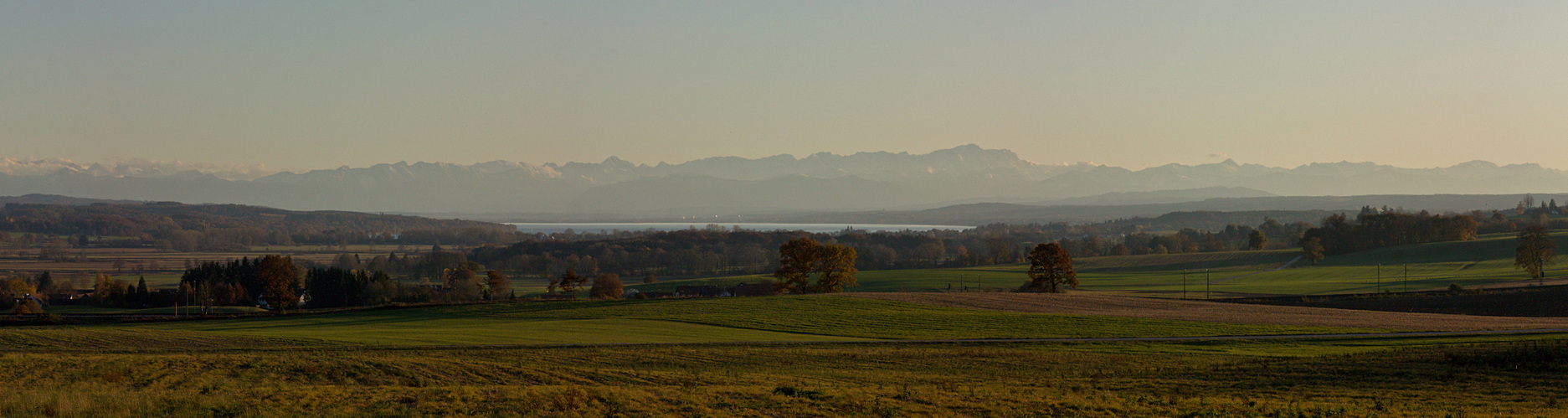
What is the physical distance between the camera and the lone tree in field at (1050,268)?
280ft

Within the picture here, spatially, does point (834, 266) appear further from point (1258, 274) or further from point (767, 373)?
point (1258, 274)

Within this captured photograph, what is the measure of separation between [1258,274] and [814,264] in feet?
221

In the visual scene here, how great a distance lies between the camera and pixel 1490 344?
3225 cm

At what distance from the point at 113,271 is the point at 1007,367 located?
6890 inches

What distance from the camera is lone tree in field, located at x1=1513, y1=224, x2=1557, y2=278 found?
91.9 metres

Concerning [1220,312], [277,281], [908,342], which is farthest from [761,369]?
[277,281]

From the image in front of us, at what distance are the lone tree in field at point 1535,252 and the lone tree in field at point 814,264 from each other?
66857 millimetres

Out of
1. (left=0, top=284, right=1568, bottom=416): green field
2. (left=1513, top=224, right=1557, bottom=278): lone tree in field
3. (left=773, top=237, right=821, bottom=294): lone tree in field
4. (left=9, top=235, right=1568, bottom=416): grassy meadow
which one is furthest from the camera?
(left=1513, top=224, right=1557, bottom=278): lone tree in field

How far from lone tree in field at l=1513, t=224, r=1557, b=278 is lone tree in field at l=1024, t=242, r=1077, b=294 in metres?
46.5

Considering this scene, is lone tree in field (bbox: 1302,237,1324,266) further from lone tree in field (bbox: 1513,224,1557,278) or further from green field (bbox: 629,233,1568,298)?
lone tree in field (bbox: 1513,224,1557,278)

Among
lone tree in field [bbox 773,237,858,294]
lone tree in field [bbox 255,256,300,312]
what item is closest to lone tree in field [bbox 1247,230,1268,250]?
lone tree in field [bbox 773,237,858,294]

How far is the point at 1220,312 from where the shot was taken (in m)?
57.8

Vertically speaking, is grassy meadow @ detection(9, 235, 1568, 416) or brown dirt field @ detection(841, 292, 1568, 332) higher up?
grassy meadow @ detection(9, 235, 1568, 416)

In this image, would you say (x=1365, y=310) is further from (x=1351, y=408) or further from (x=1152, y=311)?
(x=1351, y=408)
